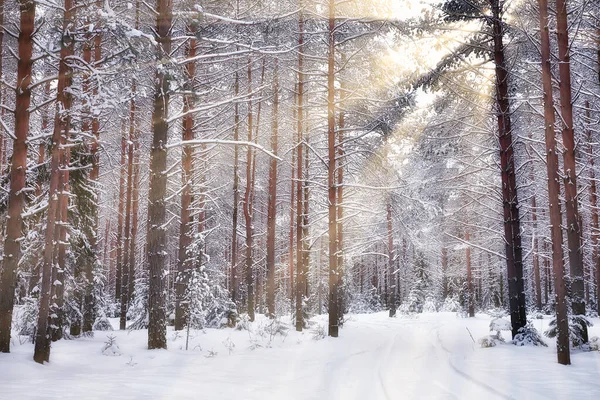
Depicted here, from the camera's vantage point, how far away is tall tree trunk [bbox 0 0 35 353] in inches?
316

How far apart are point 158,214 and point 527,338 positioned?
33.0 ft

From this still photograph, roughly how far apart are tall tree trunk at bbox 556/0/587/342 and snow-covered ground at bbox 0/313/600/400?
1529 millimetres

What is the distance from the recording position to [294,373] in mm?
7562

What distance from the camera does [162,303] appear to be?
911 cm

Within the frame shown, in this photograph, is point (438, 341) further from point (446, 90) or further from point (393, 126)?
point (446, 90)

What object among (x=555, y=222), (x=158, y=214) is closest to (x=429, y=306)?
(x=555, y=222)

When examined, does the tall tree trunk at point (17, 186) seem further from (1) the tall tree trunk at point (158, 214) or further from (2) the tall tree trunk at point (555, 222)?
(2) the tall tree trunk at point (555, 222)

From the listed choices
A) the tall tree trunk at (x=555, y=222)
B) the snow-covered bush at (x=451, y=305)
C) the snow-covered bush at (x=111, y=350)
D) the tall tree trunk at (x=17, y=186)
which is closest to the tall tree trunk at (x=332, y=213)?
the tall tree trunk at (x=555, y=222)

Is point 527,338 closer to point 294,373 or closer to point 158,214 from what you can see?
point 294,373

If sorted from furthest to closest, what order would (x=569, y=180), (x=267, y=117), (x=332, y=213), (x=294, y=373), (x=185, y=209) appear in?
(x=267, y=117), (x=185, y=209), (x=332, y=213), (x=569, y=180), (x=294, y=373)

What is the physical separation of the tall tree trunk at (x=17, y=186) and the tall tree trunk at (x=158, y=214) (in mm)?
2476

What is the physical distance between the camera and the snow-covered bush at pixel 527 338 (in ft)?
36.0

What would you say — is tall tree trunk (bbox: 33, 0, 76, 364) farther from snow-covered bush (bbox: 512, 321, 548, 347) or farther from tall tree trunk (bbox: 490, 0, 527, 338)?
snow-covered bush (bbox: 512, 321, 548, 347)

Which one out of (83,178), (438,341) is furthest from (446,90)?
(83,178)
